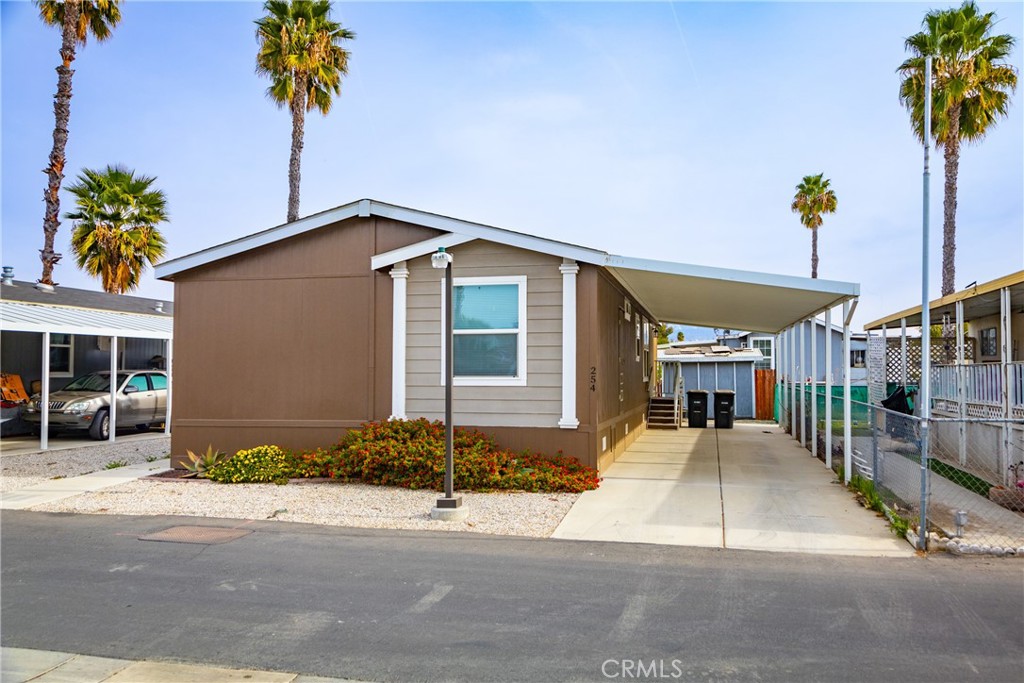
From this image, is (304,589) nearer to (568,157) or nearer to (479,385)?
(479,385)

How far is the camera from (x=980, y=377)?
11523mm

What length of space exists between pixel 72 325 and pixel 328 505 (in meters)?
9.51

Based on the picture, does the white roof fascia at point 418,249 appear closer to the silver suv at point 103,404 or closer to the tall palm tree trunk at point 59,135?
the silver suv at point 103,404

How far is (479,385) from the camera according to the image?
35.1 feet

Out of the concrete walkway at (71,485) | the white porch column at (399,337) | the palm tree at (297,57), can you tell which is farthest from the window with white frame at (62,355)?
the white porch column at (399,337)

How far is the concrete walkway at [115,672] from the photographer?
4.03 meters

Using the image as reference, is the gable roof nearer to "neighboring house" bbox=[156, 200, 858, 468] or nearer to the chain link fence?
"neighboring house" bbox=[156, 200, 858, 468]

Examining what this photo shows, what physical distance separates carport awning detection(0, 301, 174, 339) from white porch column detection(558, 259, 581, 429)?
8.69m

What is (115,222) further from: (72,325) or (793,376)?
(793,376)

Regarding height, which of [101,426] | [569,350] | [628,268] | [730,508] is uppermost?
[628,268]

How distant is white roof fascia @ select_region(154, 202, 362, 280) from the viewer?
1133 centimetres

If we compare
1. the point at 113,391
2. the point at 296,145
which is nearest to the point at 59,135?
the point at 296,145

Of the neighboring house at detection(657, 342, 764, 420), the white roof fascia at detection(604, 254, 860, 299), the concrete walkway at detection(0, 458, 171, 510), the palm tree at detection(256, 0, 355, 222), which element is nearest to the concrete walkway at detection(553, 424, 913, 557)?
the white roof fascia at detection(604, 254, 860, 299)

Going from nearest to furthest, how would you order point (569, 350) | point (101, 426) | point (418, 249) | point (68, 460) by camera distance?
point (569, 350), point (418, 249), point (68, 460), point (101, 426)
